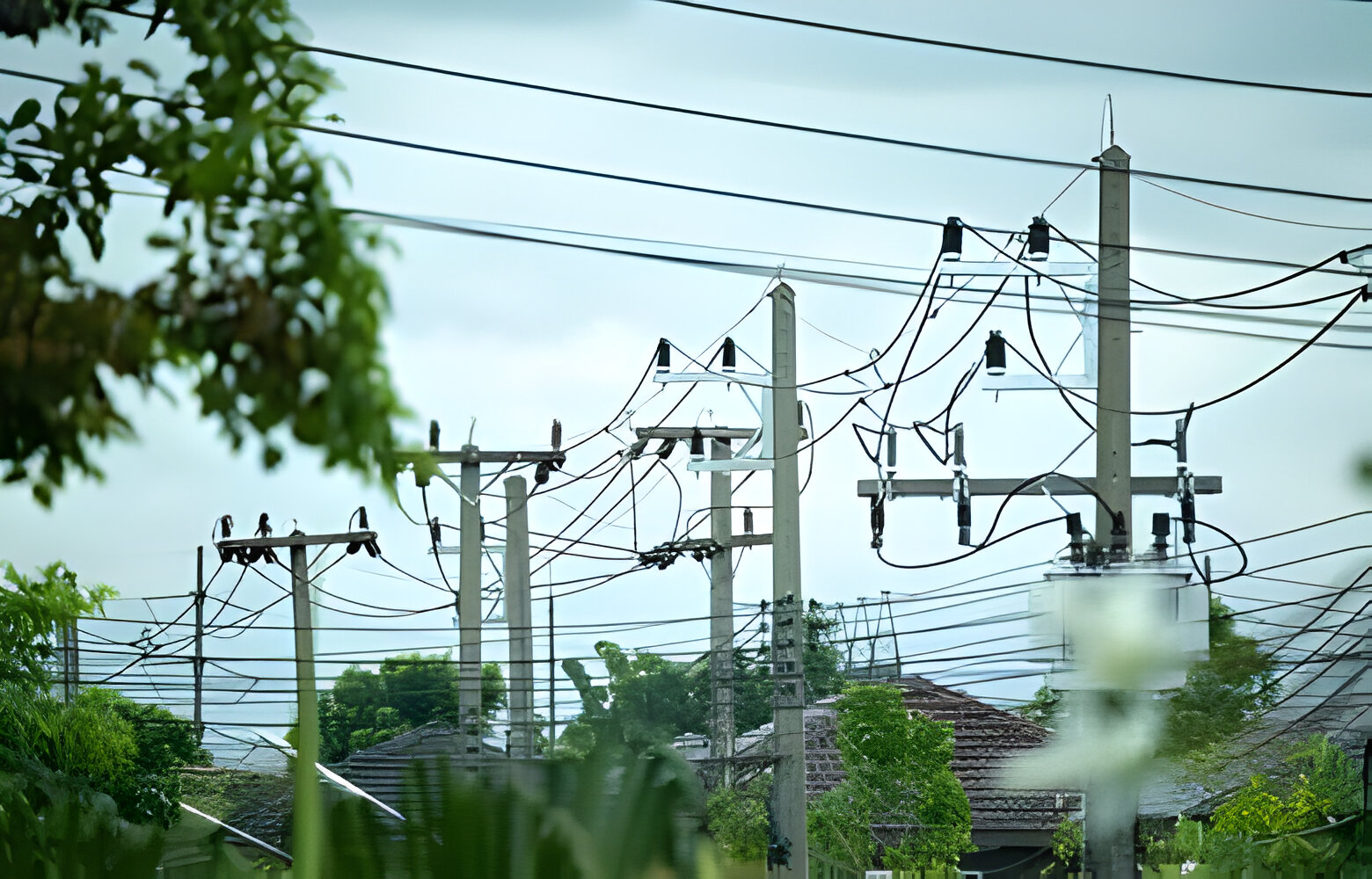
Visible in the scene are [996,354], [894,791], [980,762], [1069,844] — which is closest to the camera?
[996,354]

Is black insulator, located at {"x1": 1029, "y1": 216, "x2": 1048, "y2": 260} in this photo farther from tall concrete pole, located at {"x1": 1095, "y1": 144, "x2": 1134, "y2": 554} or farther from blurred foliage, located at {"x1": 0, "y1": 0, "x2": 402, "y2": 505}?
blurred foliage, located at {"x1": 0, "y1": 0, "x2": 402, "y2": 505}


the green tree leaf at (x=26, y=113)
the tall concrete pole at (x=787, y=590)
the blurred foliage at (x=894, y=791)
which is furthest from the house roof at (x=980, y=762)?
the green tree leaf at (x=26, y=113)

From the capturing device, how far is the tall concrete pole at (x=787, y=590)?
12.1 metres

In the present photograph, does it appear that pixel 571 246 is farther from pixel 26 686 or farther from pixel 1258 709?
pixel 1258 709

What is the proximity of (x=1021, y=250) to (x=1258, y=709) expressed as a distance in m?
5.68

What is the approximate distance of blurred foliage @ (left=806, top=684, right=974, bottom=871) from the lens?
18.7 m

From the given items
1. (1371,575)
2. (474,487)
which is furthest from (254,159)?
(474,487)

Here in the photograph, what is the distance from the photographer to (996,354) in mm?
9734

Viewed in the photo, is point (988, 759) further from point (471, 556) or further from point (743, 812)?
point (471, 556)

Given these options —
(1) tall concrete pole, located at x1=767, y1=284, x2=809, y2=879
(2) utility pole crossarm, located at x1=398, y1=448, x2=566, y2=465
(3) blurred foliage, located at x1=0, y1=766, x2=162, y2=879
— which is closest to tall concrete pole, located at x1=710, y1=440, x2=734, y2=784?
(2) utility pole crossarm, located at x1=398, y1=448, x2=566, y2=465

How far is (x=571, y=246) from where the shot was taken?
1015 centimetres

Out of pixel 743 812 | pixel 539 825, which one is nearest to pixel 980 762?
pixel 743 812

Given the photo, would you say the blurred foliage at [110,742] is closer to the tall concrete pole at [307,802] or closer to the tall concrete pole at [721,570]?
the tall concrete pole at [721,570]

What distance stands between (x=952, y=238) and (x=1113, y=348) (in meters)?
2.33
